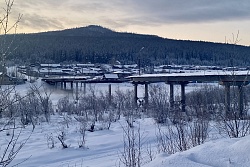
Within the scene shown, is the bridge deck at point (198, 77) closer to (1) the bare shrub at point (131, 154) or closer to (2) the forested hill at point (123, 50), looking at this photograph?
(1) the bare shrub at point (131, 154)

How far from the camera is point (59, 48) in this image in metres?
118

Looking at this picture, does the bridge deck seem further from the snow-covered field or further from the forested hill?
the forested hill

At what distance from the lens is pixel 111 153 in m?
11.4

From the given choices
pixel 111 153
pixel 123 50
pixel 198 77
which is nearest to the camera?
pixel 111 153

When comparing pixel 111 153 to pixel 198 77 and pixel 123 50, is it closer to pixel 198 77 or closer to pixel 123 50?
pixel 198 77

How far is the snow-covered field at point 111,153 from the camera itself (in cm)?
479

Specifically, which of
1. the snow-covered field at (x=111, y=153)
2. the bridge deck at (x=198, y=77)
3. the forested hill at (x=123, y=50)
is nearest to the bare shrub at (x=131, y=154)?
the snow-covered field at (x=111, y=153)

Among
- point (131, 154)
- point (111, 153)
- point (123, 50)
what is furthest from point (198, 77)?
point (123, 50)

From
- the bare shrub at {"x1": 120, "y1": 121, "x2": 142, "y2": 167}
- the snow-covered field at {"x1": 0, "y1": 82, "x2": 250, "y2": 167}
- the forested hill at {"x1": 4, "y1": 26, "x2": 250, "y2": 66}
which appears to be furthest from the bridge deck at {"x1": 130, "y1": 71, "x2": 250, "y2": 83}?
the forested hill at {"x1": 4, "y1": 26, "x2": 250, "y2": 66}

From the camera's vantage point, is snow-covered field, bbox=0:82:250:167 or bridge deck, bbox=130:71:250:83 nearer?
snow-covered field, bbox=0:82:250:167

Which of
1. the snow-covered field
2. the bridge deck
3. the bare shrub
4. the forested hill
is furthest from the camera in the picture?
the forested hill

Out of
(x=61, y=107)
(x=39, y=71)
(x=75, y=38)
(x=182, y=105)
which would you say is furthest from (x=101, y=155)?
(x=75, y=38)

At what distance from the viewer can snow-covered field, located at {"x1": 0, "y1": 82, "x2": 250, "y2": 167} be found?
4.79 metres

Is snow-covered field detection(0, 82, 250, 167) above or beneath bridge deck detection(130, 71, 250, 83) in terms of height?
beneath
